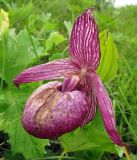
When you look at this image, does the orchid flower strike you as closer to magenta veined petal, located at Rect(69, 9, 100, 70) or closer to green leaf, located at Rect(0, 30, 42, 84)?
magenta veined petal, located at Rect(69, 9, 100, 70)

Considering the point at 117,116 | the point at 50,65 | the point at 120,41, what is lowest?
the point at 117,116

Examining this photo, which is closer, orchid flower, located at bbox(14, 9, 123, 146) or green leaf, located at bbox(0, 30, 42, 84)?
orchid flower, located at bbox(14, 9, 123, 146)

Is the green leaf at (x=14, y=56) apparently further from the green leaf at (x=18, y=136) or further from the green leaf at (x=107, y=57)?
the green leaf at (x=107, y=57)

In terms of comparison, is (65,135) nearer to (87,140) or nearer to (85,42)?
(87,140)

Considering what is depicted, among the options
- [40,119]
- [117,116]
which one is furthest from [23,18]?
[40,119]

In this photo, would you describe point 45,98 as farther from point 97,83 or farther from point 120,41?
point 120,41

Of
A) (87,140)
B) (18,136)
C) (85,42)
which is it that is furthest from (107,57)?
(18,136)

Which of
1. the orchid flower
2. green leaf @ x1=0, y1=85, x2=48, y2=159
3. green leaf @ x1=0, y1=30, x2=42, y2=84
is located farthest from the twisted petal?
green leaf @ x1=0, y1=30, x2=42, y2=84
